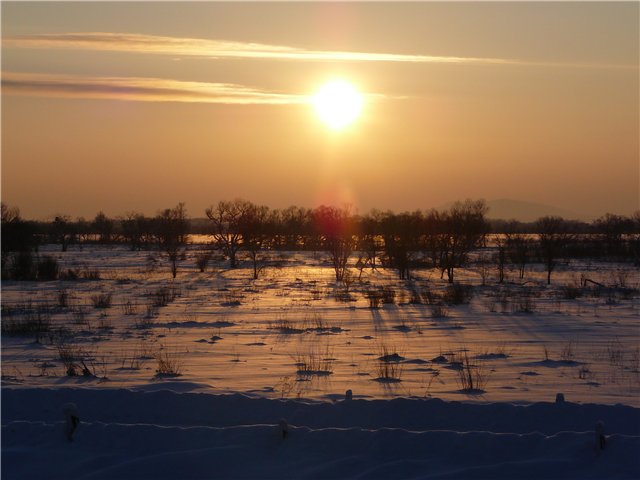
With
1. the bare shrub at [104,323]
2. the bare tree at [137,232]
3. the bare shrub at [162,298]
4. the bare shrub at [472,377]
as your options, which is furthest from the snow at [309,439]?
the bare tree at [137,232]

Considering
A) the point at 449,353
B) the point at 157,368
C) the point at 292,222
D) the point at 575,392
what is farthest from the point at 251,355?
Answer: the point at 292,222

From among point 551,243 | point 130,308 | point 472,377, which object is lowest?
point 472,377

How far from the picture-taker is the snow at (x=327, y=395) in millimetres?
7277

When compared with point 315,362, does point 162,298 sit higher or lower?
higher

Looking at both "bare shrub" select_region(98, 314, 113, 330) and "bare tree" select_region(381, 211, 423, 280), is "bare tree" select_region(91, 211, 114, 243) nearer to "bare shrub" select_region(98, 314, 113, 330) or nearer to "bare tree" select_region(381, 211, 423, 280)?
"bare tree" select_region(381, 211, 423, 280)

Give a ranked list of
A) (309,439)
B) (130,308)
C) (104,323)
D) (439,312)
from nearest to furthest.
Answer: (309,439) → (104,323) → (439,312) → (130,308)

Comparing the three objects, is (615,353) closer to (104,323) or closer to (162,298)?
(104,323)

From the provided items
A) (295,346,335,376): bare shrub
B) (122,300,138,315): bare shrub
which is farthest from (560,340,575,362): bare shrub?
(122,300,138,315): bare shrub

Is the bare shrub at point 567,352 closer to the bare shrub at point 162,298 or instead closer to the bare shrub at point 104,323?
the bare shrub at point 104,323

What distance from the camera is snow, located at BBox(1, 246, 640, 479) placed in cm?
728

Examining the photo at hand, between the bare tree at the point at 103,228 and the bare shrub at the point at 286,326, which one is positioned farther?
the bare tree at the point at 103,228

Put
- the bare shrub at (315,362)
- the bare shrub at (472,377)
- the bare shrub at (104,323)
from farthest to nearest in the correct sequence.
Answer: the bare shrub at (104,323) → the bare shrub at (315,362) → the bare shrub at (472,377)

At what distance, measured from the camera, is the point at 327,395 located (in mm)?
9906

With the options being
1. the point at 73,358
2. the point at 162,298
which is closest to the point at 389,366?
the point at 73,358
